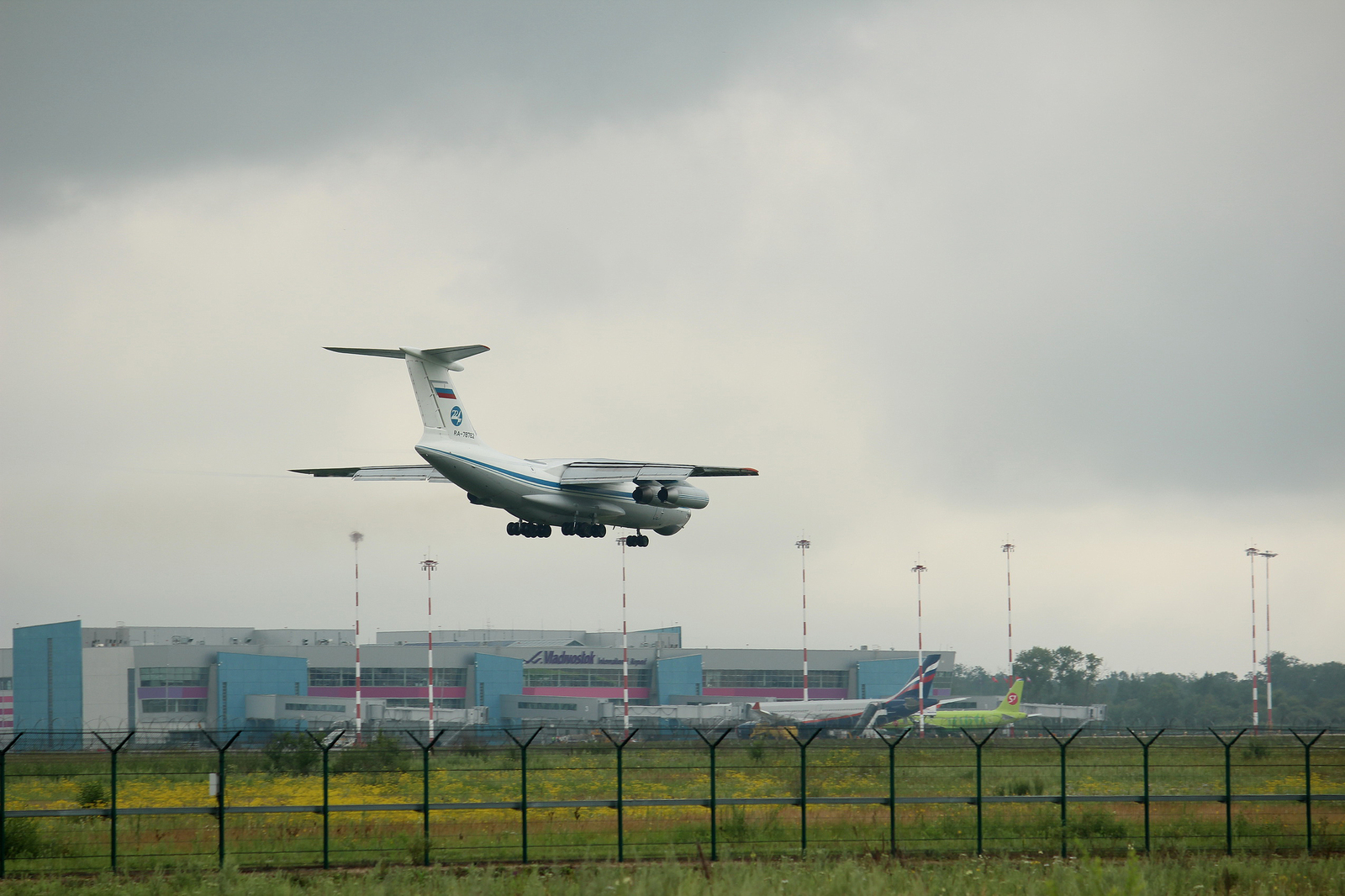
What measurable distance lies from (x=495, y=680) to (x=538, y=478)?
198 ft

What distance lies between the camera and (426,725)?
276 feet

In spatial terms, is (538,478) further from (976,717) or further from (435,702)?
(435,702)

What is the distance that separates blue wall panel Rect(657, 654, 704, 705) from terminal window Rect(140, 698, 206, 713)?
38.1 m

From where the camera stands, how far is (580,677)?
107625 millimetres

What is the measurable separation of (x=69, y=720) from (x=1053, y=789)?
75.3 m

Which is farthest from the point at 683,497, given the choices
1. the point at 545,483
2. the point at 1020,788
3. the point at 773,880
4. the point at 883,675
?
the point at 883,675

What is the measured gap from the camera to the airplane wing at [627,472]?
46.0 meters

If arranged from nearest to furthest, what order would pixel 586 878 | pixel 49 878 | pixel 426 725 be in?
pixel 586 878
pixel 49 878
pixel 426 725

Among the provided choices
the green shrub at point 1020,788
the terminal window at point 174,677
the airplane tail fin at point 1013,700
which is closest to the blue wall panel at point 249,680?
the terminal window at point 174,677

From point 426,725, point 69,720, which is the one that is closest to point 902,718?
point 426,725

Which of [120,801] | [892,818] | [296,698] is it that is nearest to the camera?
[892,818]

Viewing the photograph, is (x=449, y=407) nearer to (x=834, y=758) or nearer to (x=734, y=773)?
(x=734, y=773)

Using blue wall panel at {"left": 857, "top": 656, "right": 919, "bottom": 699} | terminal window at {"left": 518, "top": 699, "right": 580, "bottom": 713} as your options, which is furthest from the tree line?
terminal window at {"left": 518, "top": 699, "right": 580, "bottom": 713}

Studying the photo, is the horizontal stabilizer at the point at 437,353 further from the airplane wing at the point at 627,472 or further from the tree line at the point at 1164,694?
the tree line at the point at 1164,694
